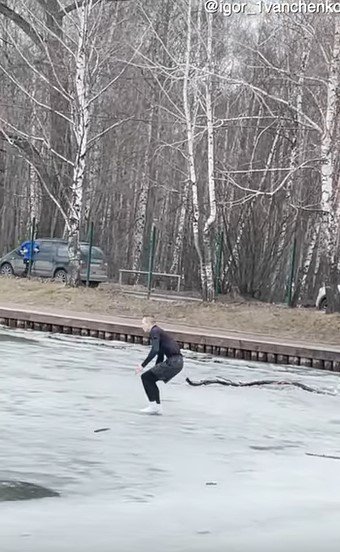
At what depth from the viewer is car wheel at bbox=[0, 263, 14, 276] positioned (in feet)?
123

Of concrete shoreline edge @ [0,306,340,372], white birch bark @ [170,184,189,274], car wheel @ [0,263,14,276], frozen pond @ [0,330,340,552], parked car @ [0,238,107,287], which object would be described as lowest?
frozen pond @ [0,330,340,552]

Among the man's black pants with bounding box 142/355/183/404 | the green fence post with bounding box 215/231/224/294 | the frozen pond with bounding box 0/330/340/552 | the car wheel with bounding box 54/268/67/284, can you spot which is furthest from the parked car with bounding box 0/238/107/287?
the man's black pants with bounding box 142/355/183/404

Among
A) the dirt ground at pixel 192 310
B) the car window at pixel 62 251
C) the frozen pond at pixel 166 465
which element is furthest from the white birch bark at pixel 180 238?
the frozen pond at pixel 166 465

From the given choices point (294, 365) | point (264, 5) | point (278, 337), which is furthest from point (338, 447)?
point (264, 5)

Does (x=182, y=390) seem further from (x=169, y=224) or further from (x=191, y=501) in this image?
(x=169, y=224)

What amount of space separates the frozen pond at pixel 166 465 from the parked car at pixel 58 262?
1542 centimetres

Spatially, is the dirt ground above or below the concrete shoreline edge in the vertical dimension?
above

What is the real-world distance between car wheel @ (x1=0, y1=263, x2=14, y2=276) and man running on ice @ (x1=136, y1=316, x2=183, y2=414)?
22750mm

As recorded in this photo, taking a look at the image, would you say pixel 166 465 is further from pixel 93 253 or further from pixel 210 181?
pixel 93 253

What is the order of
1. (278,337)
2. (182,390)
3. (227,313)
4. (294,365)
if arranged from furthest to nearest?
1. (227,313)
2. (278,337)
3. (294,365)
4. (182,390)

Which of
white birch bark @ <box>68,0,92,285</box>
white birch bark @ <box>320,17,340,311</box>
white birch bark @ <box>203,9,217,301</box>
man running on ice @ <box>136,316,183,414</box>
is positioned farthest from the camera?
white birch bark @ <box>68,0,92,285</box>

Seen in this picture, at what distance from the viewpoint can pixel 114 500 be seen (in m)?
9.71

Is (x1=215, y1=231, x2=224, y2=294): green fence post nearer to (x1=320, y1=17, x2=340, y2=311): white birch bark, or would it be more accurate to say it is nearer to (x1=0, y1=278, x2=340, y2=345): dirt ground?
(x1=0, y1=278, x2=340, y2=345): dirt ground

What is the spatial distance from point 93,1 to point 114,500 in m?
23.8
